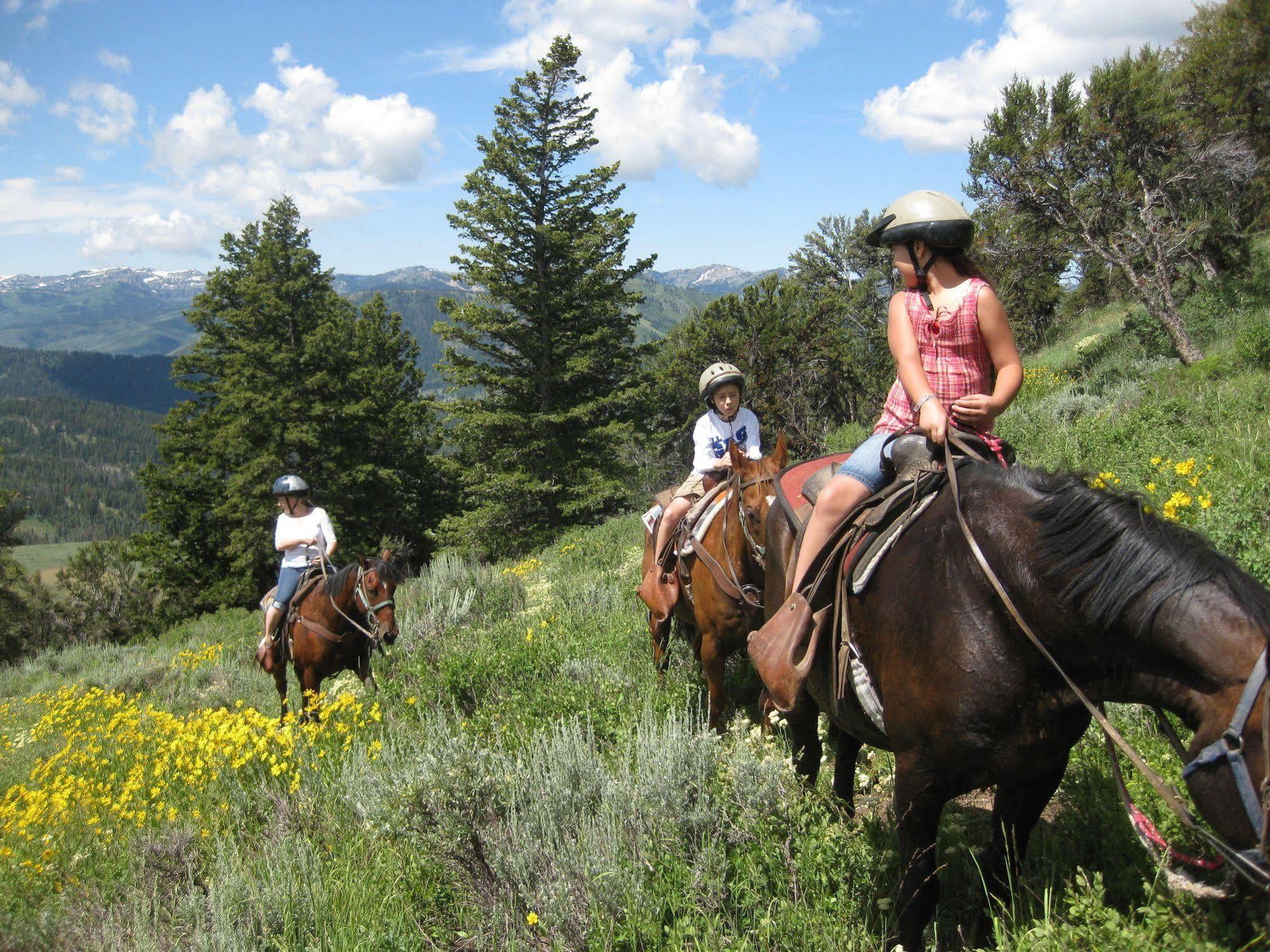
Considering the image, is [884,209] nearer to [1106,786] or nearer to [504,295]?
[1106,786]

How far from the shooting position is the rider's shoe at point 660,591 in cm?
598

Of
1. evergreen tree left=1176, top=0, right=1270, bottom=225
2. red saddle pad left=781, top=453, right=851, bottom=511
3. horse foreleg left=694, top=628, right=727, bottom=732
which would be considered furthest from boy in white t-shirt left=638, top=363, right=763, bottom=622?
evergreen tree left=1176, top=0, right=1270, bottom=225

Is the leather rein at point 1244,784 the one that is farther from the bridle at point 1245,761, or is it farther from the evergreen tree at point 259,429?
the evergreen tree at point 259,429

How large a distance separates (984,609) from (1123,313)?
23478 millimetres

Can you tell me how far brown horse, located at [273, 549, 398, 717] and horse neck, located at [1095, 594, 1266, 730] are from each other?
6.72 m

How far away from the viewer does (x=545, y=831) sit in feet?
11.4

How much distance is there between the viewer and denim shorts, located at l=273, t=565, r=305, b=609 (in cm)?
815

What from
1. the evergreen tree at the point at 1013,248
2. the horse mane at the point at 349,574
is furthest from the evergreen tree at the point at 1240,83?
the horse mane at the point at 349,574

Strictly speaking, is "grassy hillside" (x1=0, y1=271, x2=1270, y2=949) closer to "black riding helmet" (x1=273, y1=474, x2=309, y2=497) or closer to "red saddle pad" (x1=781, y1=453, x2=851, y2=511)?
"red saddle pad" (x1=781, y1=453, x2=851, y2=511)

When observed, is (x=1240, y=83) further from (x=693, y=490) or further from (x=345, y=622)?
(x=345, y=622)

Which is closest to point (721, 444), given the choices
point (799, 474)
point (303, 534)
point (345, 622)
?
point (799, 474)

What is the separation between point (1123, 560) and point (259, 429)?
3313 cm

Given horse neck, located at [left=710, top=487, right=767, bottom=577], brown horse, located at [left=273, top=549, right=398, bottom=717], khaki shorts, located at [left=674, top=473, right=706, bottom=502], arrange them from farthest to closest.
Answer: brown horse, located at [left=273, top=549, right=398, bottom=717]
khaki shorts, located at [left=674, top=473, right=706, bottom=502]
horse neck, located at [left=710, top=487, right=767, bottom=577]

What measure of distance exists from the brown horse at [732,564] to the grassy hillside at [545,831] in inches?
22.6
